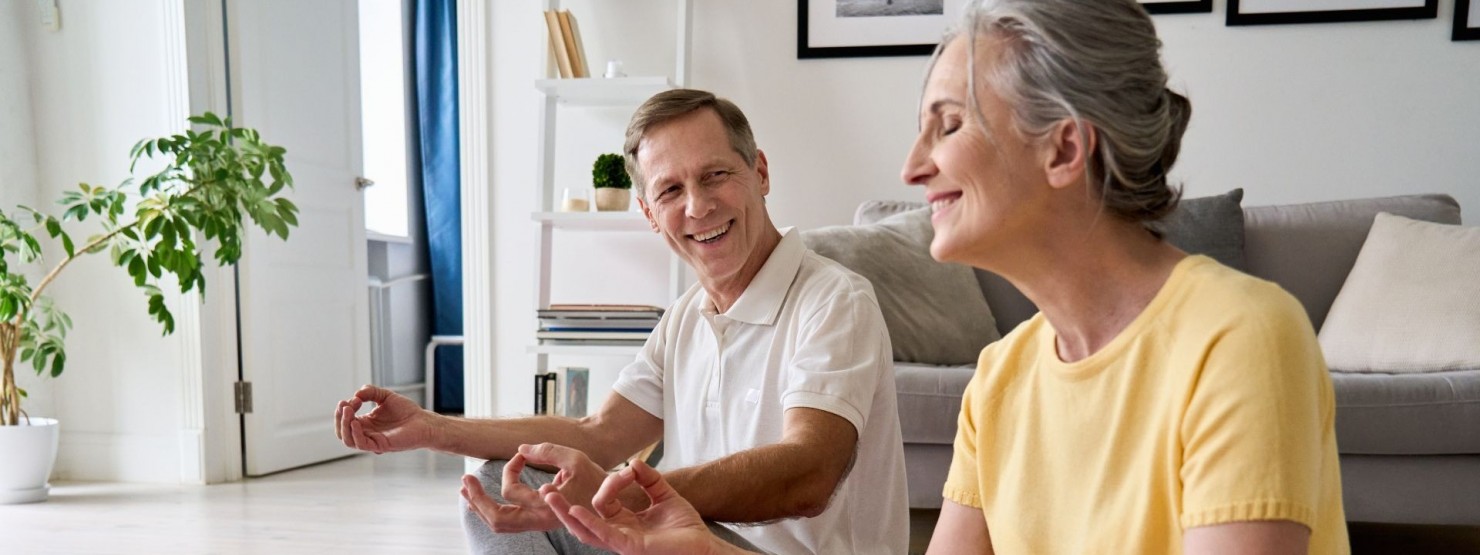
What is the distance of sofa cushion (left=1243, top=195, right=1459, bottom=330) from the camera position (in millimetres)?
2910

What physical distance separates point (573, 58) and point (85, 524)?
192cm

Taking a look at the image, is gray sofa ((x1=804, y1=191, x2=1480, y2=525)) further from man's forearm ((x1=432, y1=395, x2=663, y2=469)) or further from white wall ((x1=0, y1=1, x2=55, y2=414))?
white wall ((x1=0, y1=1, x2=55, y2=414))

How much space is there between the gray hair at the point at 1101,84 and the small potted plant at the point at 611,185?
2.56 m

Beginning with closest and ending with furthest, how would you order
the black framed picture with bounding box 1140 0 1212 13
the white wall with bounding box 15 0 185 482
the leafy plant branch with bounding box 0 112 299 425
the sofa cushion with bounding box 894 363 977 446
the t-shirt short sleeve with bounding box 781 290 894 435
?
the t-shirt short sleeve with bounding box 781 290 894 435 → the sofa cushion with bounding box 894 363 977 446 → the black framed picture with bounding box 1140 0 1212 13 → the leafy plant branch with bounding box 0 112 299 425 → the white wall with bounding box 15 0 185 482

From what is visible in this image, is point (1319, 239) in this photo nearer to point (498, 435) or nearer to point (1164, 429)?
point (498, 435)

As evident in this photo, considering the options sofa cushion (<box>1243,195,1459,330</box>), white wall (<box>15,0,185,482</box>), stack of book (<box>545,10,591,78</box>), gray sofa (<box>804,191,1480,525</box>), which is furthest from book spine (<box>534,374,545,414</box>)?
sofa cushion (<box>1243,195,1459,330</box>)

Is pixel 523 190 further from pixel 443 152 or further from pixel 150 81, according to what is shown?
pixel 443 152

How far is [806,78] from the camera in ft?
11.4

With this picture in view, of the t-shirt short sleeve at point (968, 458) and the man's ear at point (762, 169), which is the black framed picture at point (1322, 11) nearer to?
the man's ear at point (762, 169)

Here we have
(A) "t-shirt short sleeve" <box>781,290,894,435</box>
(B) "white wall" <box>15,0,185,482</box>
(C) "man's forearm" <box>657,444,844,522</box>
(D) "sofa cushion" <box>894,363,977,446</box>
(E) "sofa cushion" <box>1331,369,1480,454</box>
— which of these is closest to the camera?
(C) "man's forearm" <box>657,444,844,522</box>

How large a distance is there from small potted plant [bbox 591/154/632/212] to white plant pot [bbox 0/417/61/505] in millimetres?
1918

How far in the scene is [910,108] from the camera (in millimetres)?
3414

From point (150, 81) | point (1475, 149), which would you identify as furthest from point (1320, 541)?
point (150, 81)

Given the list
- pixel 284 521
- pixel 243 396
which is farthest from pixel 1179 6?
pixel 243 396
